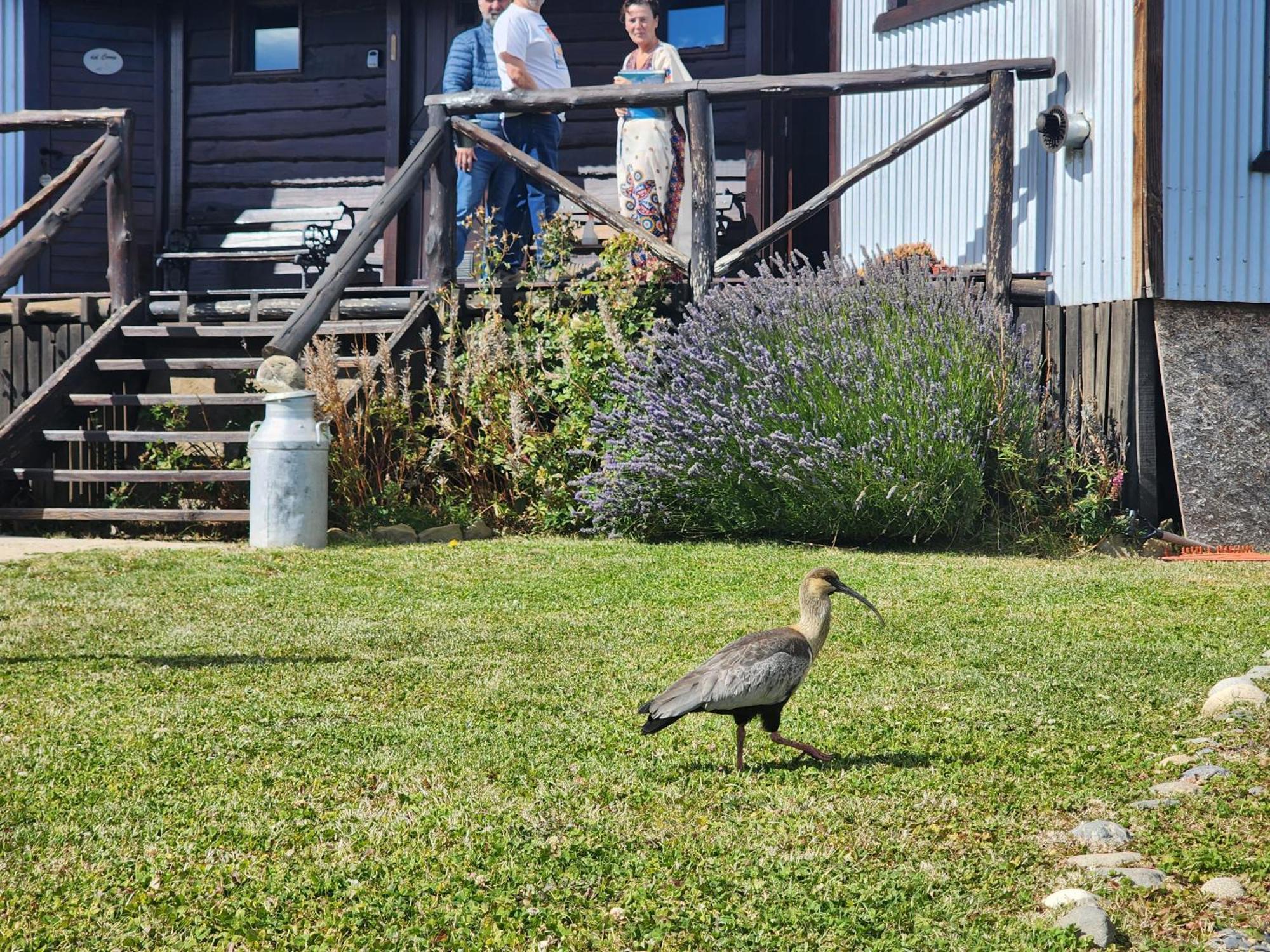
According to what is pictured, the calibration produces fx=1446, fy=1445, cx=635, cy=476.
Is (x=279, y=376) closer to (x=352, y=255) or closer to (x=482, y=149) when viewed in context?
(x=352, y=255)

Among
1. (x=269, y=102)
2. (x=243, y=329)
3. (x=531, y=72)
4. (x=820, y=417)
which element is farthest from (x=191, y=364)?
(x=269, y=102)

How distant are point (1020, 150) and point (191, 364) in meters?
6.02

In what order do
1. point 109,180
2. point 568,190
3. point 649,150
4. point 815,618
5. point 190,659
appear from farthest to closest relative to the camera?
point 649,150, point 109,180, point 568,190, point 190,659, point 815,618

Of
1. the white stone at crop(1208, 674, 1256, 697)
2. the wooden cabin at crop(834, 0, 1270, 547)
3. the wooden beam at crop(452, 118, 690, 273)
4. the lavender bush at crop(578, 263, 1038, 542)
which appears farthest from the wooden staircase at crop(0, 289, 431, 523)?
the white stone at crop(1208, 674, 1256, 697)

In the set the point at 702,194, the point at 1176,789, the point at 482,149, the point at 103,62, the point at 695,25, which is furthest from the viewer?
the point at 103,62

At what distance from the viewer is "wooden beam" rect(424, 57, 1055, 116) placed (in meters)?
9.68

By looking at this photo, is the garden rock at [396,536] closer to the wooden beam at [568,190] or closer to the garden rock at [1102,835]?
the wooden beam at [568,190]

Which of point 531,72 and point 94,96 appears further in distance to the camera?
point 94,96

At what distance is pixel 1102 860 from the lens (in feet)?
10.6

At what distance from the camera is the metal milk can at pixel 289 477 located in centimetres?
835

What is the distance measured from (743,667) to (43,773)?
1.91 m

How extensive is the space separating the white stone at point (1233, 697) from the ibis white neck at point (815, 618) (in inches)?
50.6

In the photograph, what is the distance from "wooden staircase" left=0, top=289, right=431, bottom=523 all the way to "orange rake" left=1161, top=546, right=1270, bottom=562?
5.14 meters

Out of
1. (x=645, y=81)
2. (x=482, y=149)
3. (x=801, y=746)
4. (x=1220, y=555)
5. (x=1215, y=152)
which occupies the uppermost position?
(x=645, y=81)
